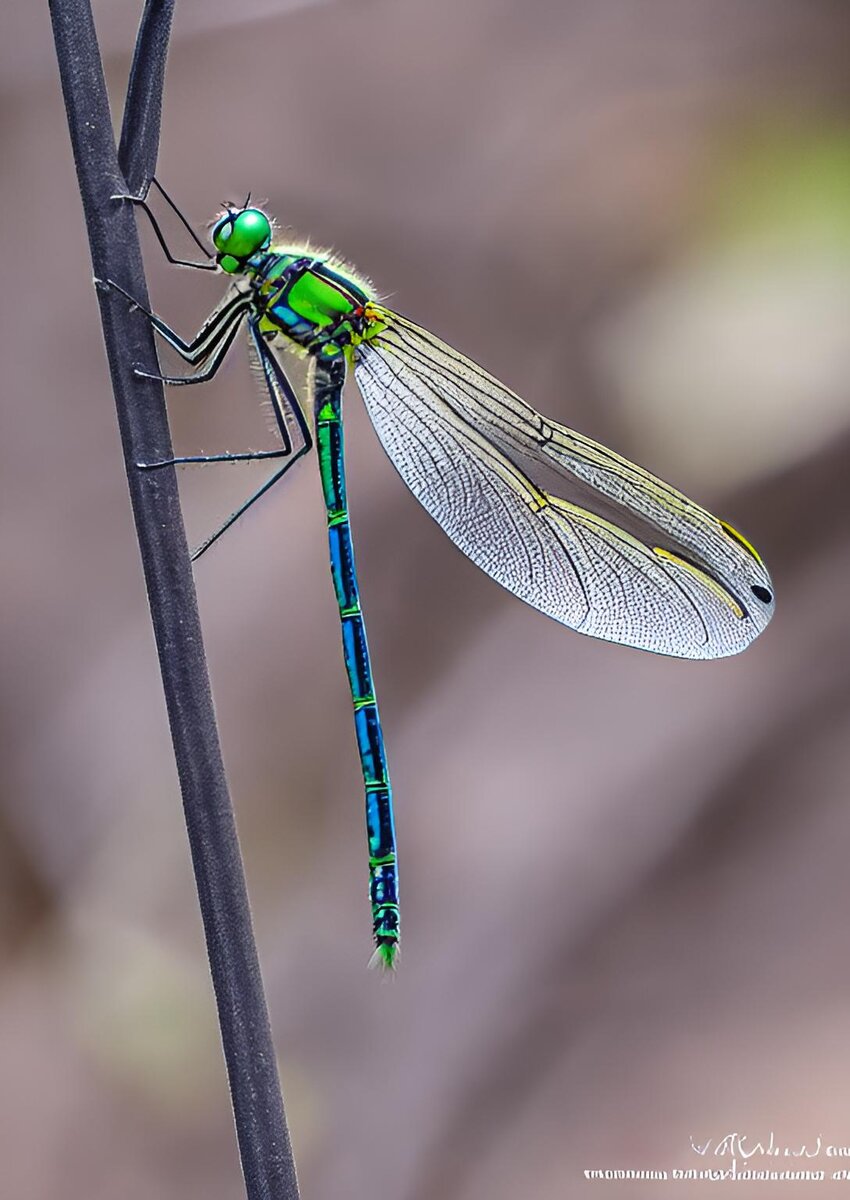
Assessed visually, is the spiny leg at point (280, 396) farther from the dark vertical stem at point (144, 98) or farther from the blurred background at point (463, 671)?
the blurred background at point (463, 671)

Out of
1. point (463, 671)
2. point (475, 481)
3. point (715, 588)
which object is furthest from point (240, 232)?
point (463, 671)

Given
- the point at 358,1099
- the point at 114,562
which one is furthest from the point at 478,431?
the point at 358,1099

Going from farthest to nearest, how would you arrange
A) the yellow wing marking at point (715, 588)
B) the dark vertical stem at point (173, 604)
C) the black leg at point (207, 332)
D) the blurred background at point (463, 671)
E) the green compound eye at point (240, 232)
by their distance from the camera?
the blurred background at point (463, 671) < the yellow wing marking at point (715, 588) < the green compound eye at point (240, 232) < the black leg at point (207, 332) < the dark vertical stem at point (173, 604)

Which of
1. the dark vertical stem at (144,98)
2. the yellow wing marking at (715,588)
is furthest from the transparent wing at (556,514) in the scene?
the dark vertical stem at (144,98)

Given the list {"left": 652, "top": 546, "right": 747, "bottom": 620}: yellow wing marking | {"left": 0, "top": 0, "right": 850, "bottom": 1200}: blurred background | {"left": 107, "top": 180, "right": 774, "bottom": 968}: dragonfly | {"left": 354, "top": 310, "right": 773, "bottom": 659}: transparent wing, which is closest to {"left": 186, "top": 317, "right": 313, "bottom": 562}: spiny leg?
{"left": 107, "top": 180, "right": 774, "bottom": 968}: dragonfly

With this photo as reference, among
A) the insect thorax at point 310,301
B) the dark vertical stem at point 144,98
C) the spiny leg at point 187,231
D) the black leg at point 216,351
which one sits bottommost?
the dark vertical stem at point 144,98

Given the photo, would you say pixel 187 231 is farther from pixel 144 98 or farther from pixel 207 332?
pixel 144 98

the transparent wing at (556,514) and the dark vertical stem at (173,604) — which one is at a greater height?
the transparent wing at (556,514)
